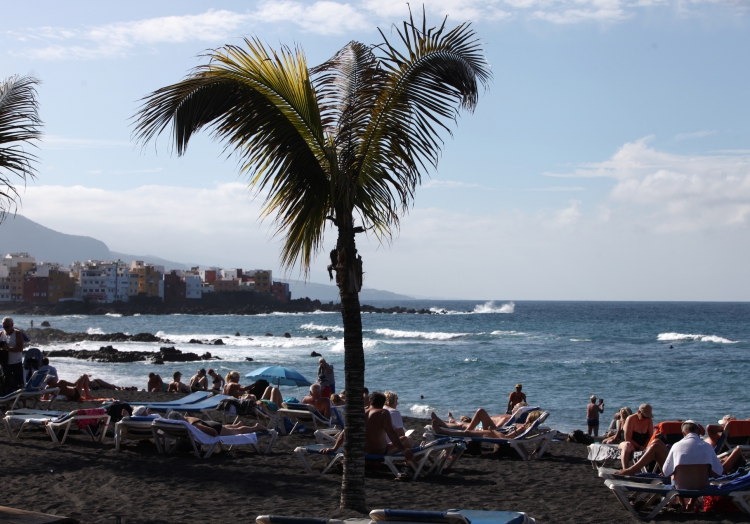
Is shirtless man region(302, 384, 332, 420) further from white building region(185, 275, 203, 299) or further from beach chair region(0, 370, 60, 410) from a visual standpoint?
white building region(185, 275, 203, 299)

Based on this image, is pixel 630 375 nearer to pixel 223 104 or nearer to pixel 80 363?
pixel 80 363

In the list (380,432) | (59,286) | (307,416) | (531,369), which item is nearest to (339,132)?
(380,432)

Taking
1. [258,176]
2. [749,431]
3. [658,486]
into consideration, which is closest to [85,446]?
[258,176]

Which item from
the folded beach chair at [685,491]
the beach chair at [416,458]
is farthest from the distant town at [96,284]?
the folded beach chair at [685,491]

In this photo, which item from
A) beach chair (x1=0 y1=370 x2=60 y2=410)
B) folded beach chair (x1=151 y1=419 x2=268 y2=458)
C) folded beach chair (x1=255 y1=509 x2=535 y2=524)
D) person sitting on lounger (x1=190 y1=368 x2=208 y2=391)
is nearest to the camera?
folded beach chair (x1=255 y1=509 x2=535 y2=524)

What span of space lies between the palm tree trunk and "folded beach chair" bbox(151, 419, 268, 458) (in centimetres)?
383

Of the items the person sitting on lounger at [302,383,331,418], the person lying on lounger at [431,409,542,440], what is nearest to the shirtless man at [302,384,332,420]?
the person sitting on lounger at [302,383,331,418]

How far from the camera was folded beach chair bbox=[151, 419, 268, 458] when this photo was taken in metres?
8.82

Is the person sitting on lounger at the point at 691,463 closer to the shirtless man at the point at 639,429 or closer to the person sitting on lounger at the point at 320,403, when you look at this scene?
the shirtless man at the point at 639,429

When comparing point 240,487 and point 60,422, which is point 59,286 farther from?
point 240,487

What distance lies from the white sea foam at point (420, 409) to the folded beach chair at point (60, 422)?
1133 centimetres

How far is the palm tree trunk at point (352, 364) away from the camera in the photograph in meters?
5.21

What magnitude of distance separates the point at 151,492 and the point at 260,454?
2.47 meters

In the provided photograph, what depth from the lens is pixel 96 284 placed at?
409ft
